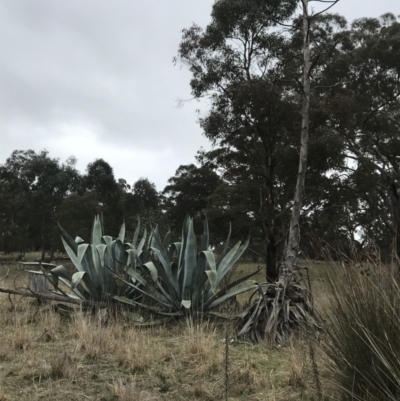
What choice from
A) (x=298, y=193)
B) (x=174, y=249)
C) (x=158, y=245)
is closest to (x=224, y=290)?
(x=174, y=249)

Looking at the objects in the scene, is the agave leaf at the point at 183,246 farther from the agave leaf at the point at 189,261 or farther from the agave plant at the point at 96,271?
the agave plant at the point at 96,271

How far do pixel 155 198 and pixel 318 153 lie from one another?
2308 cm

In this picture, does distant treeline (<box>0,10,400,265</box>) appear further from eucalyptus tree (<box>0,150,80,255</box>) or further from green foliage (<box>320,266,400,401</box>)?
green foliage (<box>320,266,400,401</box>)

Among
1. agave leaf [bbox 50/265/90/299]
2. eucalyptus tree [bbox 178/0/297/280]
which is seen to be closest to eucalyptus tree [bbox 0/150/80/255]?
eucalyptus tree [bbox 178/0/297/280]

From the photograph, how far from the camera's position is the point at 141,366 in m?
3.76

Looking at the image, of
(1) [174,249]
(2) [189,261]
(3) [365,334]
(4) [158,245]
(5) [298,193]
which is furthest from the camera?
(1) [174,249]

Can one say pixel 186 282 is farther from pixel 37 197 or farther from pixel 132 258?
pixel 37 197

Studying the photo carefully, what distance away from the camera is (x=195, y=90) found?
639 inches

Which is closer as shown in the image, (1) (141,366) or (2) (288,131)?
(1) (141,366)

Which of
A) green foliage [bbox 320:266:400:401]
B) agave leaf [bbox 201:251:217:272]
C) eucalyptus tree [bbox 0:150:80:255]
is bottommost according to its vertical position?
green foliage [bbox 320:266:400:401]

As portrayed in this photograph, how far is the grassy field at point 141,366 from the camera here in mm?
3230

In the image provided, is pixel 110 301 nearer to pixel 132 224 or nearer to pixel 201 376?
pixel 201 376

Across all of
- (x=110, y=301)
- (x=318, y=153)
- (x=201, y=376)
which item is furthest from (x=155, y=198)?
(x=201, y=376)

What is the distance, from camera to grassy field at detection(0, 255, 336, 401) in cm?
323
